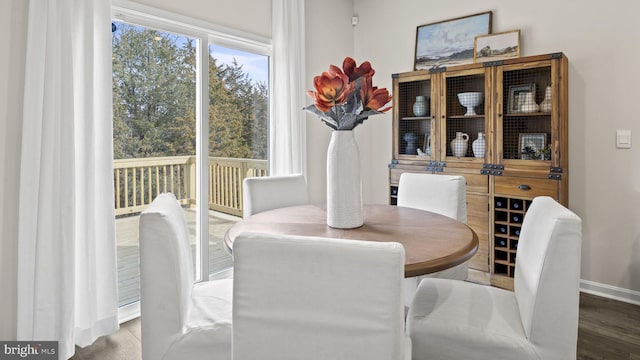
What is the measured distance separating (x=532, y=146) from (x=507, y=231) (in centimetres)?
69

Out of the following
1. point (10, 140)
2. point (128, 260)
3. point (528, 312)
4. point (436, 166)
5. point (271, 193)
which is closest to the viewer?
point (528, 312)

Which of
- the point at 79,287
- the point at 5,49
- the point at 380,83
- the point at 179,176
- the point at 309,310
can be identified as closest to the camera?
the point at 309,310

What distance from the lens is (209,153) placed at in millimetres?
3064

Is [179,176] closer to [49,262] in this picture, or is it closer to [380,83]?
[49,262]

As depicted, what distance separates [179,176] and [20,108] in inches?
42.3

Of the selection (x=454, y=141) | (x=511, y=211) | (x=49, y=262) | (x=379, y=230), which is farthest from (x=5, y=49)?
(x=511, y=211)

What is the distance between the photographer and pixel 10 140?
1993mm

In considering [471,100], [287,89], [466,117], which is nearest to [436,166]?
[466,117]

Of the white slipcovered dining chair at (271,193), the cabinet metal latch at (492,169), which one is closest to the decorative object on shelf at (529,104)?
the cabinet metal latch at (492,169)

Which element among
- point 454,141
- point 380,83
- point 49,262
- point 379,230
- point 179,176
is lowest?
point 49,262

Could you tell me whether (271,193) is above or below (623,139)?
below

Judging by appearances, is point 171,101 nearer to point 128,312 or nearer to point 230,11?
point 230,11

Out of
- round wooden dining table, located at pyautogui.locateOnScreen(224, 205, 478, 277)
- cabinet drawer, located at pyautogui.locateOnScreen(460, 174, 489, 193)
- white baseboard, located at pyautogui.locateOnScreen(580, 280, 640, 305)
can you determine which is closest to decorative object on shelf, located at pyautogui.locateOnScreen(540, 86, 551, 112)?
cabinet drawer, located at pyautogui.locateOnScreen(460, 174, 489, 193)

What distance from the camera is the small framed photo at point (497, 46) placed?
322 centimetres
